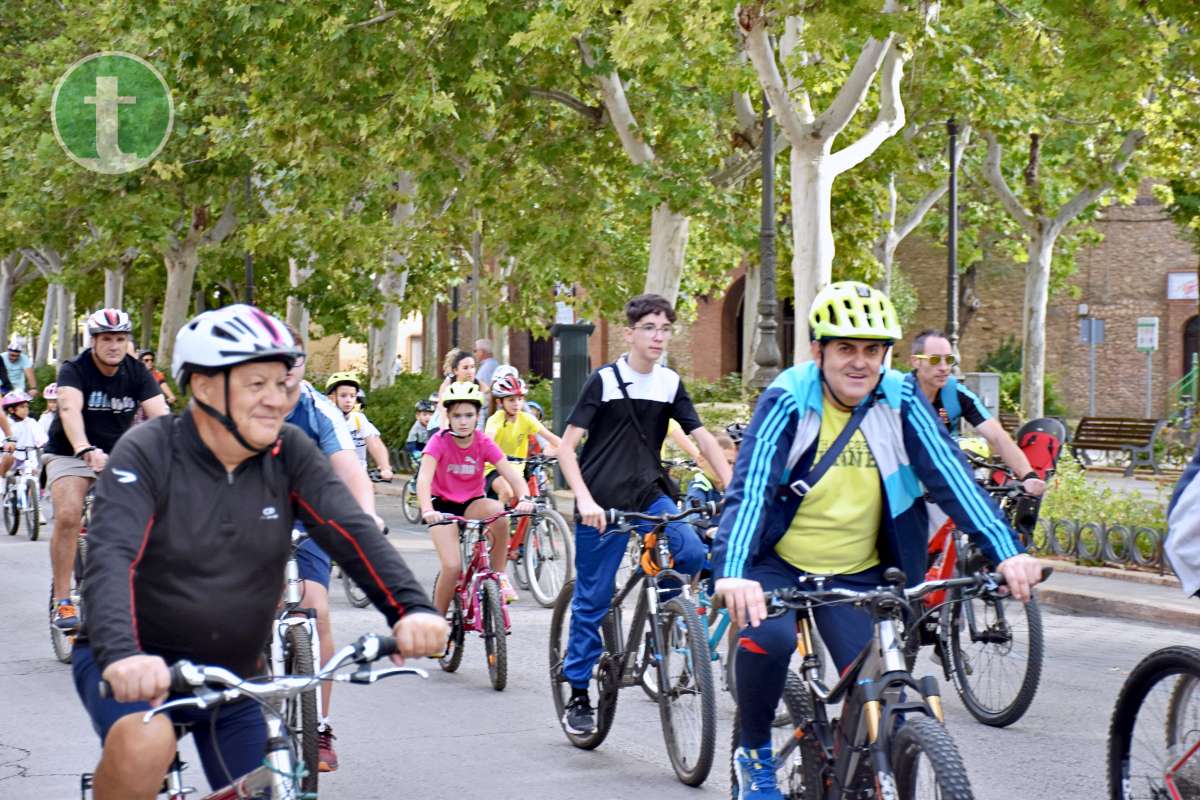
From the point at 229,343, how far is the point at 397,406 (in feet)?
86.3

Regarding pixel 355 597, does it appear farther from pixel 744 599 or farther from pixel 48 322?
pixel 48 322

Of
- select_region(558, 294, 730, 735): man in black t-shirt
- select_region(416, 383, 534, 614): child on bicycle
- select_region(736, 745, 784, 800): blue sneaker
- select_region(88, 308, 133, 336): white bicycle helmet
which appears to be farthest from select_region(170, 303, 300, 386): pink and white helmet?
select_region(88, 308, 133, 336): white bicycle helmet

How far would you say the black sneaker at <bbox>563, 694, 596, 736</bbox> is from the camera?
295 inches

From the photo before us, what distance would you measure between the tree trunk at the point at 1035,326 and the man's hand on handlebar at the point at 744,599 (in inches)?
1048

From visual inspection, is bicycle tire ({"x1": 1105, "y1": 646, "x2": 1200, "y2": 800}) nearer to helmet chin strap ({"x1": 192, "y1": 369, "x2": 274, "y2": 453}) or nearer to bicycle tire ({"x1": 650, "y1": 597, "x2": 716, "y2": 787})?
bicycle tire ({"x1": 650, "y1": 597, "x2": 716, "y2": 787})

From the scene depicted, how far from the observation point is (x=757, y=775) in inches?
201

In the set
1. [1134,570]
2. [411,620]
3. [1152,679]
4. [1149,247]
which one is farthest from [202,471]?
[1149,247]

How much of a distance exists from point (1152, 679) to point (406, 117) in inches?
761

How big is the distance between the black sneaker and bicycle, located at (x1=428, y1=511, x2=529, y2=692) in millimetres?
1555

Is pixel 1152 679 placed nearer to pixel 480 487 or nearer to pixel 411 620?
pixel 411 620

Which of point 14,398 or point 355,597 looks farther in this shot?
point 14,398

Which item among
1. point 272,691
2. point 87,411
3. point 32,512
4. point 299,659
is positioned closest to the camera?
point 272,691

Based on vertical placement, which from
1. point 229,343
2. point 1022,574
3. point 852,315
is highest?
point 852,315

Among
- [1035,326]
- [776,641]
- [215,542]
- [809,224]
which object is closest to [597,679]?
[776,641]
